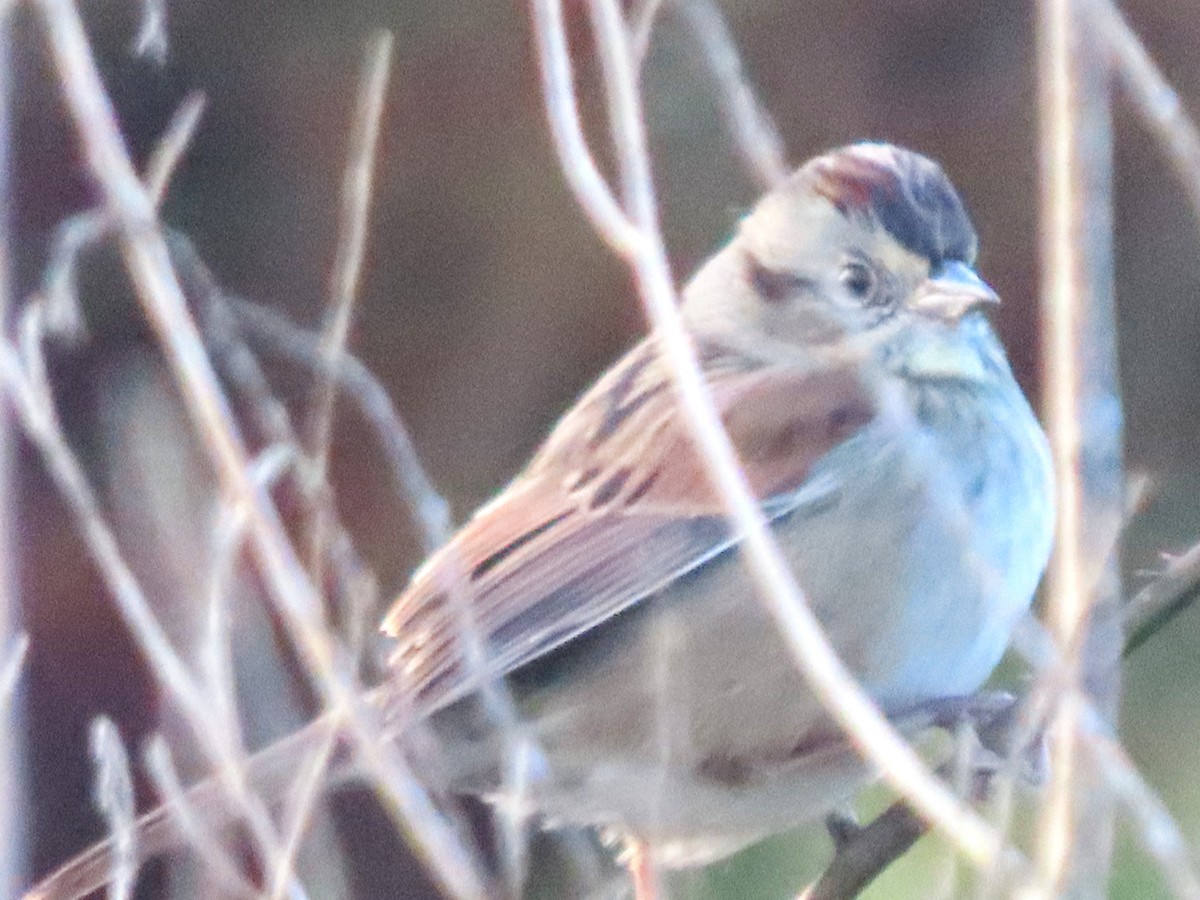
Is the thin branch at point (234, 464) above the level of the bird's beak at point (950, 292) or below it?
above

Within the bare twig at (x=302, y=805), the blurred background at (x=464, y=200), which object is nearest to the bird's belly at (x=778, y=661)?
the bare twig at (x=302, y=805)

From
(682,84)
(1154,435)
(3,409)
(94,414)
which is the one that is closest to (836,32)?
(682,84)

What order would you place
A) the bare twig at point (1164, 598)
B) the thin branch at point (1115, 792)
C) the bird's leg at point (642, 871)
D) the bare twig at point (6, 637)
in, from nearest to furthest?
the thin branch at point (1115, 792), the bare twig at point (1164, 598), the bare twig at point (6, 637), the bird's leg at point (642, 871)

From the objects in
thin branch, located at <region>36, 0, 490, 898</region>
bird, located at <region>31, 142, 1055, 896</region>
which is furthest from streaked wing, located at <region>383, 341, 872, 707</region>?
thin branch, located at <region>36, 0, 490, 898</region>

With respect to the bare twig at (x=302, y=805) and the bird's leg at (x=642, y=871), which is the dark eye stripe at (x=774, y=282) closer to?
the bird's leg at (x=642, y=871)

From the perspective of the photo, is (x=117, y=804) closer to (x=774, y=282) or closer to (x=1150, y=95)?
(x=1150, y=95)

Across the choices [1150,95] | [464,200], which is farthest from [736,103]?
[464,200]
